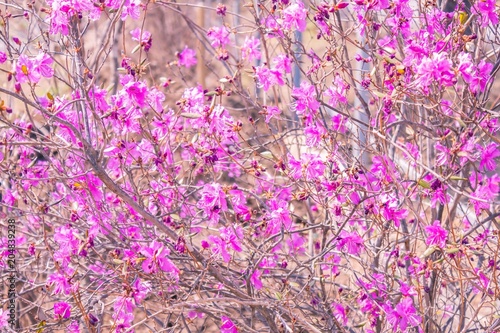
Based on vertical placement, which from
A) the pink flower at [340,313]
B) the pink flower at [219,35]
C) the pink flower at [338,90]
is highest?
the pink flower at [219,35]

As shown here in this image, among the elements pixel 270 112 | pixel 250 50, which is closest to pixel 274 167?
pixel 270 112

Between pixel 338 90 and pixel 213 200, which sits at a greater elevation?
pixel 338 90

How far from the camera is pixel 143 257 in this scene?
267 centimetres

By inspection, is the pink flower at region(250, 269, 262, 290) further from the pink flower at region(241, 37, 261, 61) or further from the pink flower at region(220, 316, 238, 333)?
the pink flower at region(241, 37, 261, 61)

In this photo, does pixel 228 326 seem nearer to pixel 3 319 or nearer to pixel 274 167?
pixel 274 167

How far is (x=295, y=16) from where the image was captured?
2.82 m

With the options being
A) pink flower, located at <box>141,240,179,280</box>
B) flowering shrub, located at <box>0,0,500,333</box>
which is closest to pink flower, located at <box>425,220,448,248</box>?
flowering shrub, located at <box>0,0,500,333</box>

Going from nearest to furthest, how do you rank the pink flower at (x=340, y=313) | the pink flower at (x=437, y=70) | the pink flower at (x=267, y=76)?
the pink flower at (x=437, y=70) < the pink flower at (x=267, y=76) < the pink flower at (x=340, y=313)

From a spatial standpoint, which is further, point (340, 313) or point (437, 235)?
point (340, 313)

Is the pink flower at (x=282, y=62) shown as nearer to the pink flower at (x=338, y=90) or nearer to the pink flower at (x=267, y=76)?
the pink flower at (x=267, y=76)

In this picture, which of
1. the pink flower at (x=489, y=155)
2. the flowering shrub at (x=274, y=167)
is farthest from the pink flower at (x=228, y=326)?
the pink flower at (x=489, y=155)

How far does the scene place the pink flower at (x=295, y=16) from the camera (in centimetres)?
282

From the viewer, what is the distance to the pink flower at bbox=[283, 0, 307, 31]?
9.24ft

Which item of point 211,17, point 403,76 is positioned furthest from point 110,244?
point 211,17
